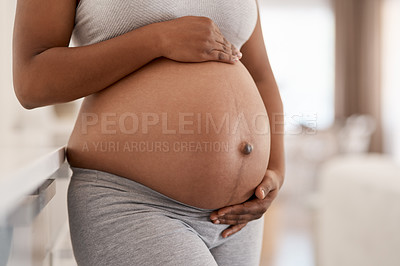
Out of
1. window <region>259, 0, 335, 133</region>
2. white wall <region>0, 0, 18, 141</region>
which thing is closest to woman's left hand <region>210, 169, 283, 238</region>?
white wall <region>0, 0, 18, 141</region>

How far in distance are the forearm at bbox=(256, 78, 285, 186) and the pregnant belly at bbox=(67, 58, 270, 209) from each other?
155mm

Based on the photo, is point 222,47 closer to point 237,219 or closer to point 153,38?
point 153,38

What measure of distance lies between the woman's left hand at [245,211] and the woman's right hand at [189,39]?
262mm

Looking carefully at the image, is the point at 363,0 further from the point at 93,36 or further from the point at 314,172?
the point at 93,36

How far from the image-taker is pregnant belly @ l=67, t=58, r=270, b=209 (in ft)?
2.42

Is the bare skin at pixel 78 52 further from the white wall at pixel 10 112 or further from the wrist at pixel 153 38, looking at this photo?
the white wall at pixel 10 112

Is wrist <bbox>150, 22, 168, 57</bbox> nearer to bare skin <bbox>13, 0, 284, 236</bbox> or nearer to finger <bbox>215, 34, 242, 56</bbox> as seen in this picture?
bare skin <bbox>13, 0, 284, 236</bbox>

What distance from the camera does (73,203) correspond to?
2.48ft

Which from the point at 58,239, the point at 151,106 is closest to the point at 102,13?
the point at 151,106

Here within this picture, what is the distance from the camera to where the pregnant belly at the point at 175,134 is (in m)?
0.74

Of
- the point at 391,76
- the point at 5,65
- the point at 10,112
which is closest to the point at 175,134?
the point at 5,65

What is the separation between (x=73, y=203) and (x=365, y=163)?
1611 millimetres

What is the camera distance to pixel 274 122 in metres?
0.99

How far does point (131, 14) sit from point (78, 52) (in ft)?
0.39
